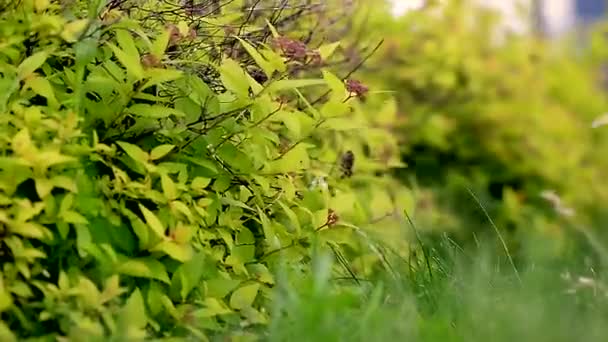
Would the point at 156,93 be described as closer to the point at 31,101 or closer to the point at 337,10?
the point at 31,101

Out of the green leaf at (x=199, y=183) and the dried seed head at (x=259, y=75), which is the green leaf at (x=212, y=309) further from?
the dried seed head at (x=259, y=75)

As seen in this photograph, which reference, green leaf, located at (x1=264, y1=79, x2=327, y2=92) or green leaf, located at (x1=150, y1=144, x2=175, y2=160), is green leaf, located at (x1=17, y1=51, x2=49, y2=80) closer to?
green leaf, located at (x1=150, y1=144, x2=175, y2=160)

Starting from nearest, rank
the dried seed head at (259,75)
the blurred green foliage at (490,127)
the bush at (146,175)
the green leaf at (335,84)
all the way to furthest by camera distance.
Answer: the bush at (146,175) < the green leaf at (335,84) < the dried seed head at (259,75) < the blurred green foliage at (490,127)

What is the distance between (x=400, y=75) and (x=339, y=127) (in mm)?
2772

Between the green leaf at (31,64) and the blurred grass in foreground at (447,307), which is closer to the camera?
the blurred grass in foreground at (447,307)

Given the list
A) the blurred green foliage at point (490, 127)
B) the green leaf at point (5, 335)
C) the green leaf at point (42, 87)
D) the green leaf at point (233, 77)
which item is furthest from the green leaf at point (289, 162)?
the blurred green foliage at point (490, 127)

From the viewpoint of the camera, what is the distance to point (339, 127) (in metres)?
2.92

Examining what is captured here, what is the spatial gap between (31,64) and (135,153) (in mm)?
298

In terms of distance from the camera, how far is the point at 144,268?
2.43 meters

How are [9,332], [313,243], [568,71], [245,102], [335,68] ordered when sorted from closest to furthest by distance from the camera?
[9,332] → [245,102] → [313,243] → [335,68] → [568,71]

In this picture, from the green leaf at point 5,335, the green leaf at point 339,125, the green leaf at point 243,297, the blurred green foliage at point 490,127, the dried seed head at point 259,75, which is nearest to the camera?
the green leaf at point 5,335

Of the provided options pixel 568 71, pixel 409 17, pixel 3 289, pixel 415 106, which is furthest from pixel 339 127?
pixel 568 71

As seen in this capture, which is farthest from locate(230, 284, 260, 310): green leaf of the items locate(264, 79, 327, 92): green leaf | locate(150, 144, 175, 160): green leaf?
locate(264, 79, 327, 92): green leaf

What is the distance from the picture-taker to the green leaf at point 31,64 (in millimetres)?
2441
